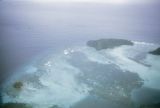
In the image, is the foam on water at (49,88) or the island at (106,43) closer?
the foam on water at (49,88)

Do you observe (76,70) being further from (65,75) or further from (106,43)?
(106,43)

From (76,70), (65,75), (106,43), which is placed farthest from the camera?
(106,43)

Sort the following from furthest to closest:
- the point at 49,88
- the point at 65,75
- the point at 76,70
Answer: the point at 76,70 < the point at 65,75 < the point at 49,88

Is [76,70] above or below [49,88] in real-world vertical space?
above

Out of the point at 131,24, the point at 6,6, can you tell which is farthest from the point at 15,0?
the point at 131,24

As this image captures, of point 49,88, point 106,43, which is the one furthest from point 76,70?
point 106,43

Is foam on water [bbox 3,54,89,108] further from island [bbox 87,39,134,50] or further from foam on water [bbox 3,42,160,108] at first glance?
island [bbox 87,39,134,50]

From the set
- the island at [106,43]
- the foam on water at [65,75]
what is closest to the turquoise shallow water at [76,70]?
the foam on water at [65,75]

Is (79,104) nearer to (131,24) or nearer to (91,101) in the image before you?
(91,101)

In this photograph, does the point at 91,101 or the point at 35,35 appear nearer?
the point at 91,101

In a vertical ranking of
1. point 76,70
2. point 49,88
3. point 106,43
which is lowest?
point 49,88

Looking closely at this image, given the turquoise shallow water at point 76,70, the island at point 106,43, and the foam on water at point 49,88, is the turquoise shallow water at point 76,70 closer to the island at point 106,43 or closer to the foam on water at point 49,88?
the foam on water at point 49,88
